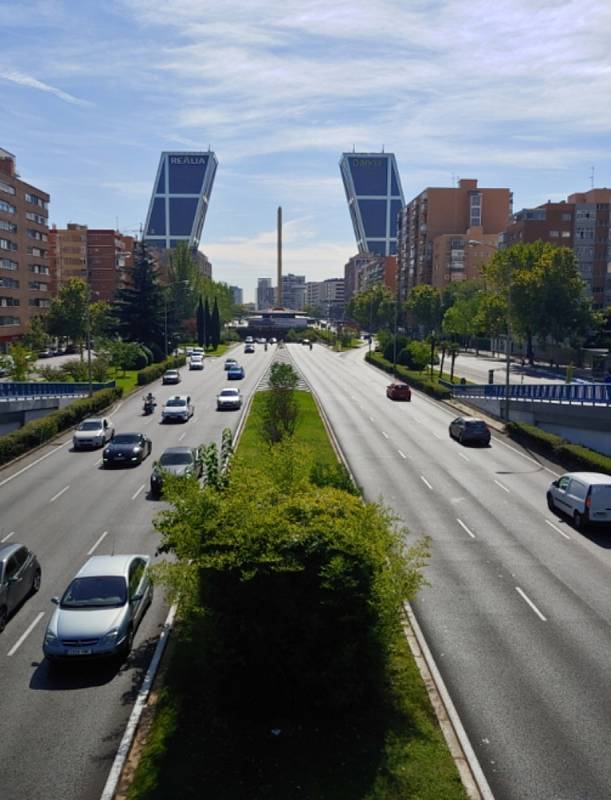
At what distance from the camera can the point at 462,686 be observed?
13484 mm

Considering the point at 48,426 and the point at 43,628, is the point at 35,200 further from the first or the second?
the point at 43,628

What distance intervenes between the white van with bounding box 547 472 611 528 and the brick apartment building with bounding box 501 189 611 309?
313 feet

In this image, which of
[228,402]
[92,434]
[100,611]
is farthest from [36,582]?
[228,402]

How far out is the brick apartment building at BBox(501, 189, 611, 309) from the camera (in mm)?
113125

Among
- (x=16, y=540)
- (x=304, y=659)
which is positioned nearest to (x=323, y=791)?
(x=304, y=659)

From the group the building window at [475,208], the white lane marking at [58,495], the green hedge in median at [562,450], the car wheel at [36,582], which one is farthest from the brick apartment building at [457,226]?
the car wheel at [36,582]

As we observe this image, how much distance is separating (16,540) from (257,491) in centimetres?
1308

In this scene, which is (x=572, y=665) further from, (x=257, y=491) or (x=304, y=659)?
(x=257, y=491)

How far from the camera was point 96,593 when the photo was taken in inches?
614

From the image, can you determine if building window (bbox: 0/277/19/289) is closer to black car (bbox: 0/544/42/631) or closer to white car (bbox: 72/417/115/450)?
white car (bbox: 72/417/115/450)

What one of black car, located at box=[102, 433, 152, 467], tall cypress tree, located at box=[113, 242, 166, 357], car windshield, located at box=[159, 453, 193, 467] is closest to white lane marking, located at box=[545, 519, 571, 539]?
car windshield, located at box=[159, 453, 193, 467]

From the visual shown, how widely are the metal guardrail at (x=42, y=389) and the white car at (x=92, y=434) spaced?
11075 mm

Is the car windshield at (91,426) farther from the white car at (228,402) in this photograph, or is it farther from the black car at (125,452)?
the white car at (228,402)

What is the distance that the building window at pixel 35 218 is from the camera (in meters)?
106
